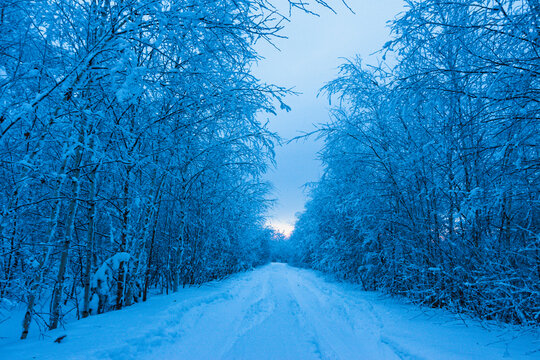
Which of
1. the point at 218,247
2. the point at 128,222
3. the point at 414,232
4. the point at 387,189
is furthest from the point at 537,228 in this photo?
the point at 218,247

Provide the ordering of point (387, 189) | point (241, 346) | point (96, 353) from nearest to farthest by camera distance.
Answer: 1. point (96, 353)
2. point (241, 346)
3. point (387, 189)

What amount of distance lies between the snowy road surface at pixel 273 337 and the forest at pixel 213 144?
1.35ft

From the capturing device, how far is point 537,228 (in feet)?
14.6

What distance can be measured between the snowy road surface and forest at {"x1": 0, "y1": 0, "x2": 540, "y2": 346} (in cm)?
41

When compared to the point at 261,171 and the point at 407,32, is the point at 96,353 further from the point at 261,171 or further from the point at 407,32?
the point at 261,171

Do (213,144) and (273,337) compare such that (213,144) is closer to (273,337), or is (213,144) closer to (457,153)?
(273,337)

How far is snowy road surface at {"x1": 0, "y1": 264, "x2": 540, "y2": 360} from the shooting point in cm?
324

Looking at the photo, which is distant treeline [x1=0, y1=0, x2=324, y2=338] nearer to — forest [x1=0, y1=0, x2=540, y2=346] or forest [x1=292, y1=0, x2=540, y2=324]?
forest [x1=0, y1=0, x2=540, y2=346]

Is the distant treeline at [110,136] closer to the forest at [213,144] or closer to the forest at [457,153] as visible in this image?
the forest at [213,144]

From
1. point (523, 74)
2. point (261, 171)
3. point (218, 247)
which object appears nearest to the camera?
point (523, 74)

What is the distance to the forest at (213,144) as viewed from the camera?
2967 millimetres

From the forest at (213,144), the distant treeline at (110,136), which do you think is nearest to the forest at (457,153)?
the forest at (213,144)

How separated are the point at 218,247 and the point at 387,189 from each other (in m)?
8.80

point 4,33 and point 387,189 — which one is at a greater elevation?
point 4,33
